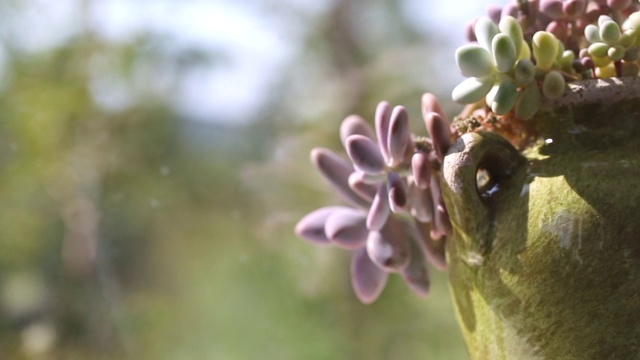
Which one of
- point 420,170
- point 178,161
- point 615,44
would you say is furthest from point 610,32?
point 178,161

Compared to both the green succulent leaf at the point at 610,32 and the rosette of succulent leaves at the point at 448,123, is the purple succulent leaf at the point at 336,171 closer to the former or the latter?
the rosette of succulent leaves at the point at 448,123

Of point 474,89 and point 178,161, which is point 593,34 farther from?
point 178,161

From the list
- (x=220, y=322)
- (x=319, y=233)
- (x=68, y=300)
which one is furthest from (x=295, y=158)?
(x=319, y=233)

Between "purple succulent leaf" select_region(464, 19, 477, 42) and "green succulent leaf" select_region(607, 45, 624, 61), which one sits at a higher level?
"purple succulent leaf" select_region(464, 19, 477, 42)

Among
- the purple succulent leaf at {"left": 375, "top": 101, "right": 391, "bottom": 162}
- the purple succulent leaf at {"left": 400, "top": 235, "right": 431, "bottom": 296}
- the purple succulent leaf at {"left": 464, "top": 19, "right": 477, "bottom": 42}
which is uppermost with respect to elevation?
the purple succulent leaf at {"left": 464, "top": 19, "right": 477, "bottom": 42}

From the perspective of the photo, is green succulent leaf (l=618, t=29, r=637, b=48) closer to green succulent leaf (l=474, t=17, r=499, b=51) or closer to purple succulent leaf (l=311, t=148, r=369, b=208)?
green succulent leaf (l=474, t=17, r=499, b=51)

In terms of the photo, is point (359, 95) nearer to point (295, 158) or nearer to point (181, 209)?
point (295, 158)

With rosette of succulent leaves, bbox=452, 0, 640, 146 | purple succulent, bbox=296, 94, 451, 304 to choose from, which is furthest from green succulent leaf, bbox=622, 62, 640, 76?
purple succulent, bbox=296, 94, 451, 304

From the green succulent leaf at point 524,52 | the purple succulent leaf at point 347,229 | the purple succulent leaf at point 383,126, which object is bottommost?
the purple succulent leaf at point 347,229

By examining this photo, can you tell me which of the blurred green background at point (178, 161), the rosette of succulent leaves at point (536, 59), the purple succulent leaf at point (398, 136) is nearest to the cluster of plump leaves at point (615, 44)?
the rosette of succulent leaves at point (536, 59)
